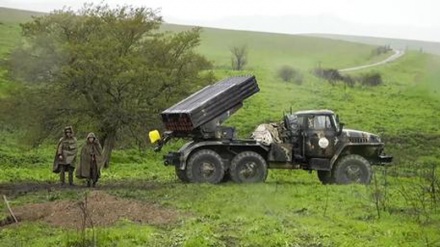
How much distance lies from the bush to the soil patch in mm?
55731

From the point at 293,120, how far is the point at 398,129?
954 inches

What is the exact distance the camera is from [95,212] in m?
14.3

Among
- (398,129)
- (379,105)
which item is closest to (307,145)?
(398,129)

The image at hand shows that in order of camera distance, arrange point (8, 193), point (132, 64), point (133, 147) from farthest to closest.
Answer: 1. point (133, 147)
2. point (132, 64)
3. point (8, 193)

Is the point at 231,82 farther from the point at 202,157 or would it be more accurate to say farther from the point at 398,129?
the point at 398,129

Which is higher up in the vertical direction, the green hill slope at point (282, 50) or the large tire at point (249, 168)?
the green hill slope at point (282, 50)

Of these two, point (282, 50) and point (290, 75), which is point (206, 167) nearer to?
point (290, 75)

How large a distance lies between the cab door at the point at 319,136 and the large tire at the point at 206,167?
2874 mm

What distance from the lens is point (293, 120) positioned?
71.1 feet

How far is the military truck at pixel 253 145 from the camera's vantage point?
20.6m

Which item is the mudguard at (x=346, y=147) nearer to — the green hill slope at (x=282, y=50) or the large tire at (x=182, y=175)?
the large tire at (x=182, y=175)

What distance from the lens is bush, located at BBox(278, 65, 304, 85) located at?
72000 millimetres

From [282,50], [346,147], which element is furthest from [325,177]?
[282,50]

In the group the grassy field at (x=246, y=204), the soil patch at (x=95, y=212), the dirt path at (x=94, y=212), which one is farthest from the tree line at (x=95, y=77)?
the soil patch at (x=95, y=212)
